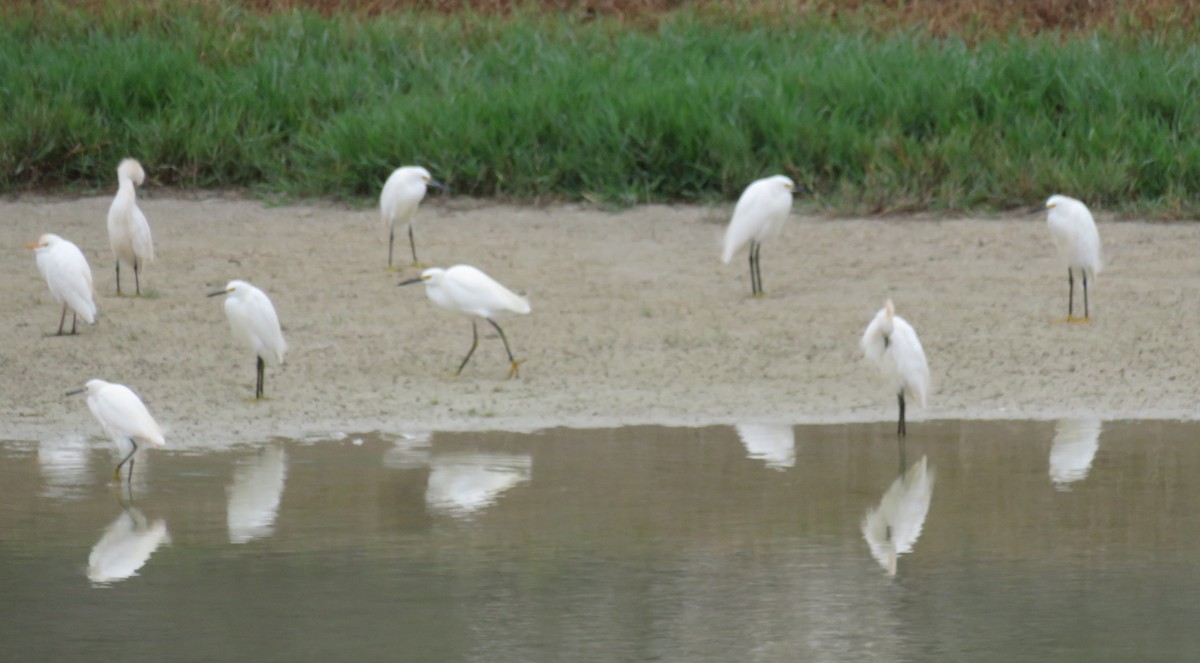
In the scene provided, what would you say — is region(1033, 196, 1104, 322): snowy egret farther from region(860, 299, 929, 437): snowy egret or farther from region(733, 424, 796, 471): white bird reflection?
region(733, 424, 796, 471): white bird reflection

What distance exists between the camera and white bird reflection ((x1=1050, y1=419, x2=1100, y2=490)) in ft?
20.5

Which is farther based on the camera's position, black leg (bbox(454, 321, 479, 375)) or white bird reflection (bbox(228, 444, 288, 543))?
black leg (bbox(454, 321, 479, 375))

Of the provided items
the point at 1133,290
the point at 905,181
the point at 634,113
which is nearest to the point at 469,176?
the point at 634,113

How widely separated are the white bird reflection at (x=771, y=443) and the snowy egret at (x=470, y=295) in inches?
48.9

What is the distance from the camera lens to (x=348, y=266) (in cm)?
1009

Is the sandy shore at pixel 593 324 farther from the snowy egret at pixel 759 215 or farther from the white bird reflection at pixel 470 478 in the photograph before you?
the white bird reflection at pixel 470 478

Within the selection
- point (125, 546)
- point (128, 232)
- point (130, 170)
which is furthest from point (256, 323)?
point (130, 170)

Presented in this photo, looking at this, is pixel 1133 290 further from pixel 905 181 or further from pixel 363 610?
pixel 363 610

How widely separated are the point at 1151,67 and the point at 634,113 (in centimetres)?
312

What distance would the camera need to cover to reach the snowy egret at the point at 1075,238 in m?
8.60

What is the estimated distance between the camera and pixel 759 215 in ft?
30.2

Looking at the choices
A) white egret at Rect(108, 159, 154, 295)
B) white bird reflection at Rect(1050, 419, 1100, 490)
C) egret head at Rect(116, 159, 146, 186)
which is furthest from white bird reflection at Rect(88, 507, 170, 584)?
egret head at Rect(116, 159, 146, 186)

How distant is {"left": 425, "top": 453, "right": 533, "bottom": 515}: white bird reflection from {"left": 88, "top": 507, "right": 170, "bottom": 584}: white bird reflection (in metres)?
0.84

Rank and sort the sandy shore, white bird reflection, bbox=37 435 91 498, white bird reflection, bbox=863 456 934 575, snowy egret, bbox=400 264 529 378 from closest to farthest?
white bird reflection, bbox=863 456 934 575
white bird reflection, bbox=37 435 91 498
the sandy shore
snowy egret, bbox=400 264 529 378
